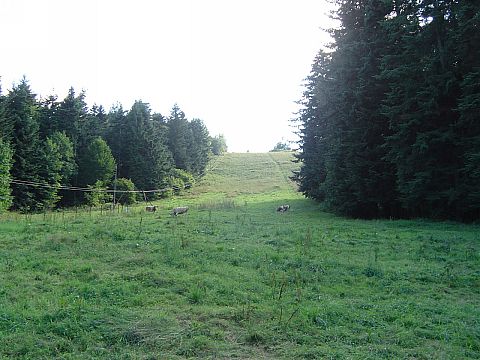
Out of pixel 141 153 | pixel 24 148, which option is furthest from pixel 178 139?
pixel 24 148

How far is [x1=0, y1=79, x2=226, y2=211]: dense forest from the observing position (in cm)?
3753

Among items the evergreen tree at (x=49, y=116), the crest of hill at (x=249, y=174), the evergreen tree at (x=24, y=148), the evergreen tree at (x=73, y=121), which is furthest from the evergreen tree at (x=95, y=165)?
the crest of hill at (x=249, y=174)

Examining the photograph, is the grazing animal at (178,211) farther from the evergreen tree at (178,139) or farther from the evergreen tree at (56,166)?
the evergreen tree at (178,139)

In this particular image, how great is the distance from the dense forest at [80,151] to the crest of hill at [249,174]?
19.2 feet

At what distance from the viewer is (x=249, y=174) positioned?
250ft

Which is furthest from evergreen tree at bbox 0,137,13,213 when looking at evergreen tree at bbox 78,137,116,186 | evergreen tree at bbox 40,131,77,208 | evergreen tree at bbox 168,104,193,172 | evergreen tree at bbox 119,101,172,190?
evergreen tree at bbox 168,104,193,172

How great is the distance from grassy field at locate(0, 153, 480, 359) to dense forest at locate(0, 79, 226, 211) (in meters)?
25.8

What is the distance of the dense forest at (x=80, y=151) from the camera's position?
123 feet

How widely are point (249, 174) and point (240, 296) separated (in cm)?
6815

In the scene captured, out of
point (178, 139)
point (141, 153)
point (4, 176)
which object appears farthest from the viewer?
point (178, 139)

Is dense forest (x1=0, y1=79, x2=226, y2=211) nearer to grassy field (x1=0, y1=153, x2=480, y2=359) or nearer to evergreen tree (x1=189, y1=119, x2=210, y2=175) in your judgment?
evergreen tree (x1=189, y1=119, x2=210, y2=175)

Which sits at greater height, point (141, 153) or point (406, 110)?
point (141, 153)

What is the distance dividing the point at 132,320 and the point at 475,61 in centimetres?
1816

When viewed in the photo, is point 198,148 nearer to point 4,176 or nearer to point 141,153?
point 141,153
